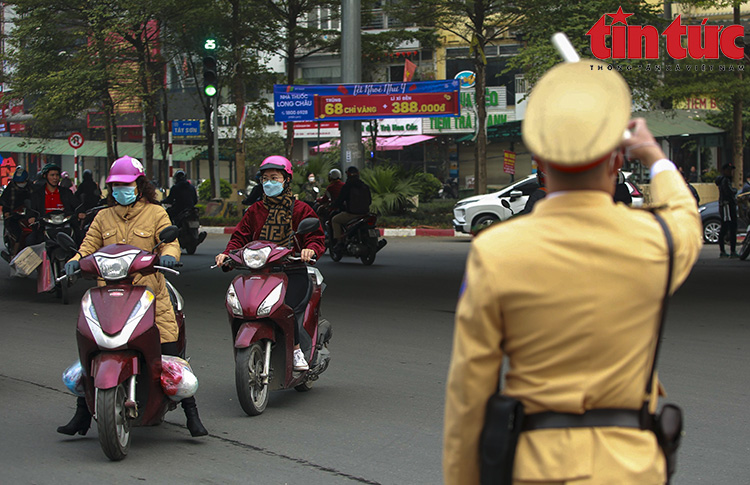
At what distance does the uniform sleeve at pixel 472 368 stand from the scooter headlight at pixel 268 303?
396cm

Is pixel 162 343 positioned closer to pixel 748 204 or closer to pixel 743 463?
pixel 743 463

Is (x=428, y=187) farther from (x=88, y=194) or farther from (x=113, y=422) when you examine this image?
(x=113, y=422)

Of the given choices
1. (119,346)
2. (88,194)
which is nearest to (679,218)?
(119,346)

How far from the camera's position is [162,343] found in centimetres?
559

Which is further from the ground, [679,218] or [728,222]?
[679,218]

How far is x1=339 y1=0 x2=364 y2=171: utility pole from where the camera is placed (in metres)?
21.1

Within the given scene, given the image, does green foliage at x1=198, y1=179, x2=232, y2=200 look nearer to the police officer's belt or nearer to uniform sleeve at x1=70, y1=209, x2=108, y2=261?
uniform sleeve at x1=70, y1=209, x2=108, y2=261

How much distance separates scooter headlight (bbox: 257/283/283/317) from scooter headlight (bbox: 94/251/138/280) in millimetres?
1131

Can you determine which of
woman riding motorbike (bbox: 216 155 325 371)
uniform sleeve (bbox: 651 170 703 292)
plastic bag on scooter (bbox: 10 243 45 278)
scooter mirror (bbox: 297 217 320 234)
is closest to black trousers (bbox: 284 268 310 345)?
woman riding motorbike (bbox: 216 155 325 371)

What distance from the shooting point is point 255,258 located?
241 inches

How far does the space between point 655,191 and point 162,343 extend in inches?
149

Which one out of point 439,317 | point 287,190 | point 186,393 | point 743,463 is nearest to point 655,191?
point 743,463

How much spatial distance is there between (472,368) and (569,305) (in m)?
0.26

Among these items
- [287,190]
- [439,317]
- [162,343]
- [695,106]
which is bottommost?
[439,317]
